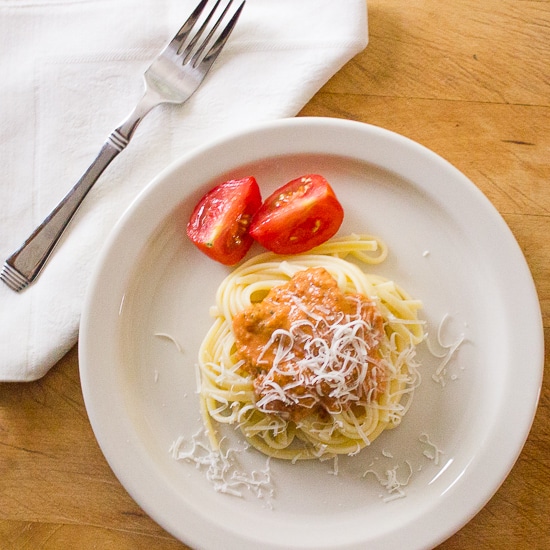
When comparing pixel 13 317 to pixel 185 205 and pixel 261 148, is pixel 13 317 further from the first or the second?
pixel 261 148

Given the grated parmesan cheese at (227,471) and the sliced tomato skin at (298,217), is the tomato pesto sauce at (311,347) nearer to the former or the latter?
the sliced tomato skin at (298,217)

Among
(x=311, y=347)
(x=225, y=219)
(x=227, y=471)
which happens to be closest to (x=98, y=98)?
(x=225, y=219)

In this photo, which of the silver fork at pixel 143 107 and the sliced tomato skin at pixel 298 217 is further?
the silver fork at pixel 143 107

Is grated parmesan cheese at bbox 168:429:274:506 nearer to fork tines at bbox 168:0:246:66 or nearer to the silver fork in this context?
the silver fork

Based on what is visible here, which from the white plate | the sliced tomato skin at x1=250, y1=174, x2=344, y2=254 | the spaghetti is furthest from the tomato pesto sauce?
the white plate

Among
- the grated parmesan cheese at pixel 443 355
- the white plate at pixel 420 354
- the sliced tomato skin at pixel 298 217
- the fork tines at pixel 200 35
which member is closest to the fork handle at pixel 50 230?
the white plate at pixel 420 354
